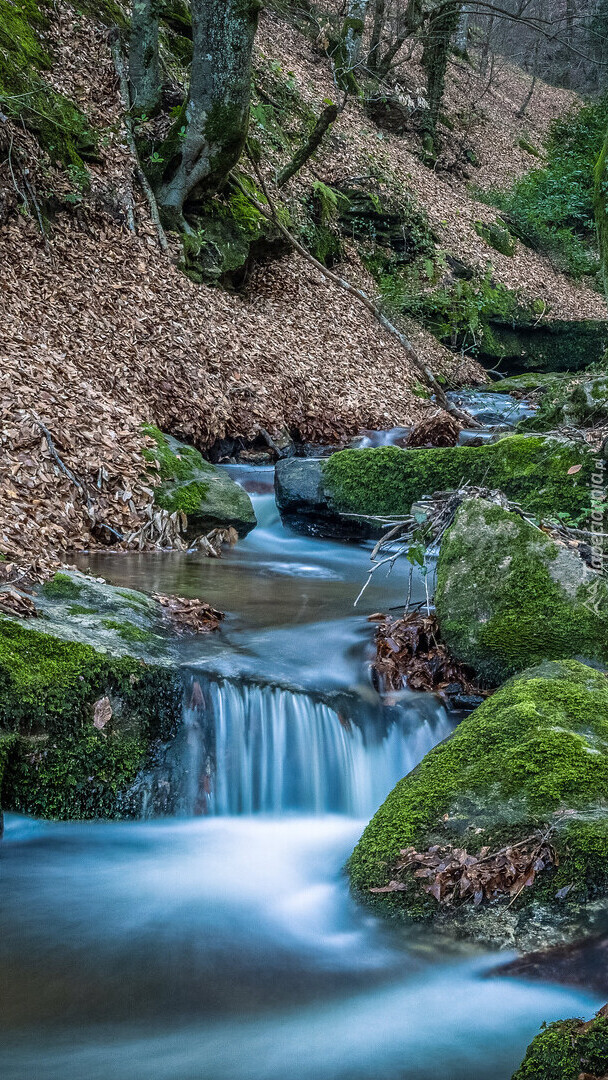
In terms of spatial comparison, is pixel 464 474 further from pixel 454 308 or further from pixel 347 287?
pixel 454 308

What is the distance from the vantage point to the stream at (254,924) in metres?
2.71

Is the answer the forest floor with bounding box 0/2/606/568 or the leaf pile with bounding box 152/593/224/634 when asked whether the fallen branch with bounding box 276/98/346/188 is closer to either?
the forest floor with bounding box 0/2/606/568

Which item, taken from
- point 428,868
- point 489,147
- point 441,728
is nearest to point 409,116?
point 489,147

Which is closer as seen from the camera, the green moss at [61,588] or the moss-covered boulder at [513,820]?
the moss-covered boulder at [513,820]

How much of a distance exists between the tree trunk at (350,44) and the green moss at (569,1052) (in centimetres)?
1617

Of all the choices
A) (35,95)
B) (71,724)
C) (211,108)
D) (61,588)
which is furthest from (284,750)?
(35,95)

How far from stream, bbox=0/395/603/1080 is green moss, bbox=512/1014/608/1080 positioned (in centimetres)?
73

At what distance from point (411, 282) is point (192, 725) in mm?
14122

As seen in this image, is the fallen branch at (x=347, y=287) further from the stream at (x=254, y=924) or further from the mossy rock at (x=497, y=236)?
the stream at (x=254, y=924)

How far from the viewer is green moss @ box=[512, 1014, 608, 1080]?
1895 mm

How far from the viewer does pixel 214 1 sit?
414 inches

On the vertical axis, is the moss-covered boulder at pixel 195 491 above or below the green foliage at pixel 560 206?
below

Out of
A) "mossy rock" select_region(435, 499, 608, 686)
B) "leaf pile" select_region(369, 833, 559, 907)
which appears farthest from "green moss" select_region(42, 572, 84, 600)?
"leaf pile" select_region(369, 833, 559, 907)

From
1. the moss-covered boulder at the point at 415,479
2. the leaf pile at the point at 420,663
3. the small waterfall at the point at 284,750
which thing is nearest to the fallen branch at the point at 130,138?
the moss-covered boulder at the point at 415,479
